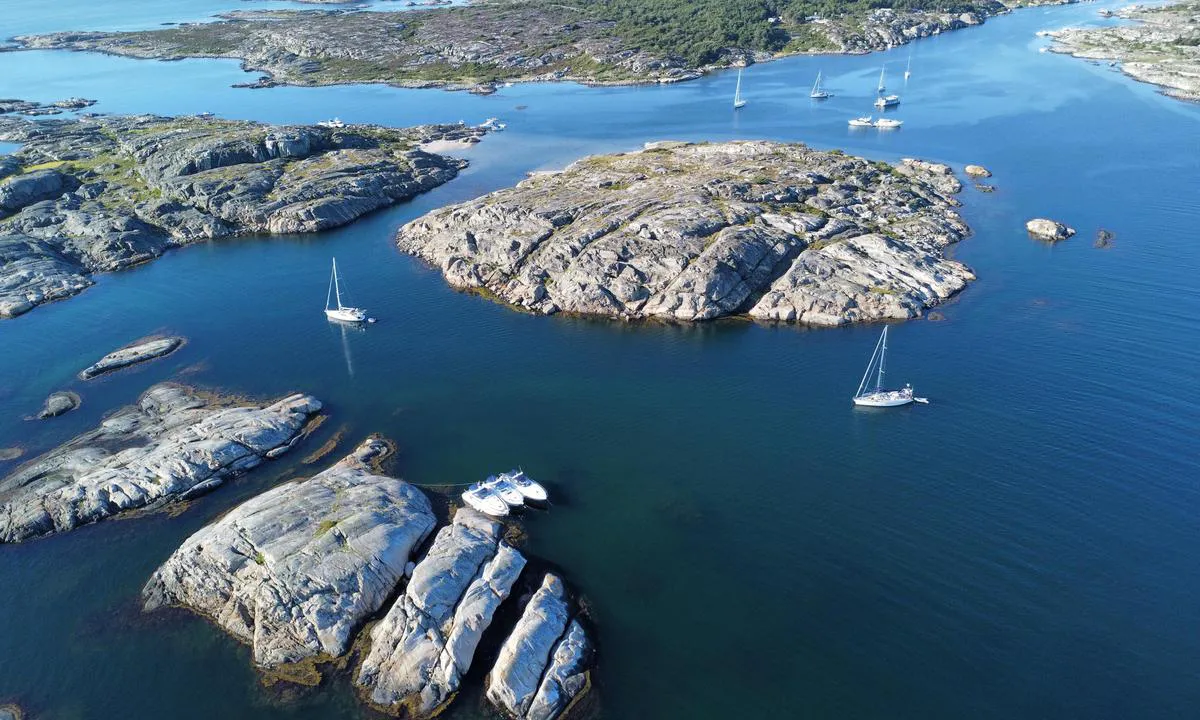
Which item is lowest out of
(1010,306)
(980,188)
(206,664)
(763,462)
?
(206,664)

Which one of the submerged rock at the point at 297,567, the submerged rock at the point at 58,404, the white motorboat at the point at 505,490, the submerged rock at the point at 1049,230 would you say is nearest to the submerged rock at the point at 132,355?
the submerged rock at the point at 58,404

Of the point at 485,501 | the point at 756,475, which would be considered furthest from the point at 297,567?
the point at 756,475

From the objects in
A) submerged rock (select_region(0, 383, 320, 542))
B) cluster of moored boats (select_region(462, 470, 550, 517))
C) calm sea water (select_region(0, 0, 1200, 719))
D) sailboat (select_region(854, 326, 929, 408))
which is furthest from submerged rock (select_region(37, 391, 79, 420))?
sailboat (select_region(854, 326, 929, 408))

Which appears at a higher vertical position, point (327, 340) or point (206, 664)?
point (327, 340)

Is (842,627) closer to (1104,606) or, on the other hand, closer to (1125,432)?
(1104,606)

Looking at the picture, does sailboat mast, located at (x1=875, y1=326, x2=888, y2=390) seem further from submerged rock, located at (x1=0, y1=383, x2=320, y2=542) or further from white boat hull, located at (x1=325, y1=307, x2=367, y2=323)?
white boat hull, located at (x1=325, y1=307, x2=367, y2=323)

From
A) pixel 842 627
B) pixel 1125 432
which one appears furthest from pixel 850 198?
pixel 842 627

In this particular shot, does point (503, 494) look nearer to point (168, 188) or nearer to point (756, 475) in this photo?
point (756, 475)
